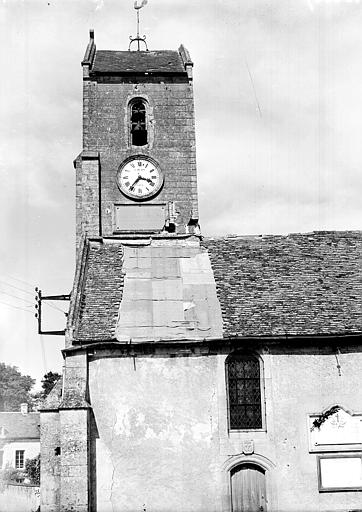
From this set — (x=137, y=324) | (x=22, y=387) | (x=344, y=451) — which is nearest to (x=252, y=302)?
(x=137, y=324)

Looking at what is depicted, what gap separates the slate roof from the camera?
2278cm

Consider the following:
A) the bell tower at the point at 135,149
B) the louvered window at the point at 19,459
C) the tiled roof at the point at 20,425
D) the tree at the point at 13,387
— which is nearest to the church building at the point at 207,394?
the bell tower at the point at 135,149

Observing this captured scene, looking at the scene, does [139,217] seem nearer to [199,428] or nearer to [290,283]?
[290,283]

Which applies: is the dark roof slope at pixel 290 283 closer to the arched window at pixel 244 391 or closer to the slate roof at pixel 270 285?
the slate roof at pixel 270 285

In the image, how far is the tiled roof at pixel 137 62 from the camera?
121ft

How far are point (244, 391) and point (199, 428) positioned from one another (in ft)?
5.72

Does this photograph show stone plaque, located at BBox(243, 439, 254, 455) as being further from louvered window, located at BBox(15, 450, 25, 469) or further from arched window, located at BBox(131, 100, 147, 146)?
louvered window, located at BBox(15, 450, 25, 469)

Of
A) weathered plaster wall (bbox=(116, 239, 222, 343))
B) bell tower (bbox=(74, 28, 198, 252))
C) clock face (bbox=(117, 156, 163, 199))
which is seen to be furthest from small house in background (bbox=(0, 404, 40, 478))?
weathered plaster wall (bbox=(116, 239, 222, 343))

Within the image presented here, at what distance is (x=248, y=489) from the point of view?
21438 mm

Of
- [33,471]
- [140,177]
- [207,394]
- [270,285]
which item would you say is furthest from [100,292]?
[33,471]

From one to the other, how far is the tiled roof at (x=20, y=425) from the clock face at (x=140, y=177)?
112 ft

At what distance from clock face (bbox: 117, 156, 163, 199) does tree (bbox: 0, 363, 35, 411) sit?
53.9 metres

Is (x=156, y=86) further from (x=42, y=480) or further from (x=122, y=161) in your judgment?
(x=42, y=480)

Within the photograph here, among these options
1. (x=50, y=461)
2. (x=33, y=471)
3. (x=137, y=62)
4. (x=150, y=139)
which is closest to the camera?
(x=50, y=461)
